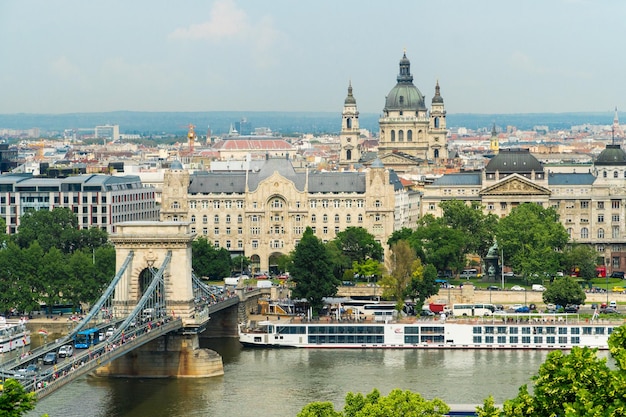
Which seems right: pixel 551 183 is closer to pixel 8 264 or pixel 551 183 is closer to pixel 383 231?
pixel 383 231

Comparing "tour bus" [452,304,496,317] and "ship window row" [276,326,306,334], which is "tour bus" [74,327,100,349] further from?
"tour bus" [452,304,496,317]

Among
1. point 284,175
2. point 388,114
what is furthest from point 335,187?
point 388,114

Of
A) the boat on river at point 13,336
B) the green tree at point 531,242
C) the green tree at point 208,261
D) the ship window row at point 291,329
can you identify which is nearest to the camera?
the boat on river at point 13,336

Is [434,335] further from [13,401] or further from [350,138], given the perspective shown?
[350,138]

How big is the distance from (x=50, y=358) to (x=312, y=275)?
29.7 metres

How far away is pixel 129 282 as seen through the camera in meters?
81.1

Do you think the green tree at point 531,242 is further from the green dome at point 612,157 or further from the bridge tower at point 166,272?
the bridge tower at point 166,272

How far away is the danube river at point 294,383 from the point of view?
70000 mm

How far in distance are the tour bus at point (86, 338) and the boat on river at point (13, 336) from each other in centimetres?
1098

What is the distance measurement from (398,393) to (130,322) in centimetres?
2603

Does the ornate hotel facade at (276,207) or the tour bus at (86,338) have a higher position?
the ornate hotel facade at (276,207)

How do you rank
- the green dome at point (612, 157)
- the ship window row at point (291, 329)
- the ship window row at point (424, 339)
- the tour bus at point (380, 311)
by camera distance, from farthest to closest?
the green dome at point (612, 157) < the tour bus at point (380, 311) < the ship window row at point (291, 329) < the ship window row at point (424, 339)

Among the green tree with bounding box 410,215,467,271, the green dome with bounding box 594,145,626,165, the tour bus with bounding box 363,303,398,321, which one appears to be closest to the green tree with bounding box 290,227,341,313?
the tour bus with bounding box 363,303,398,321

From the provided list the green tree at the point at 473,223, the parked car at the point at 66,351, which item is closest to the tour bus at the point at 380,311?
the green tree at the point at 473,223
